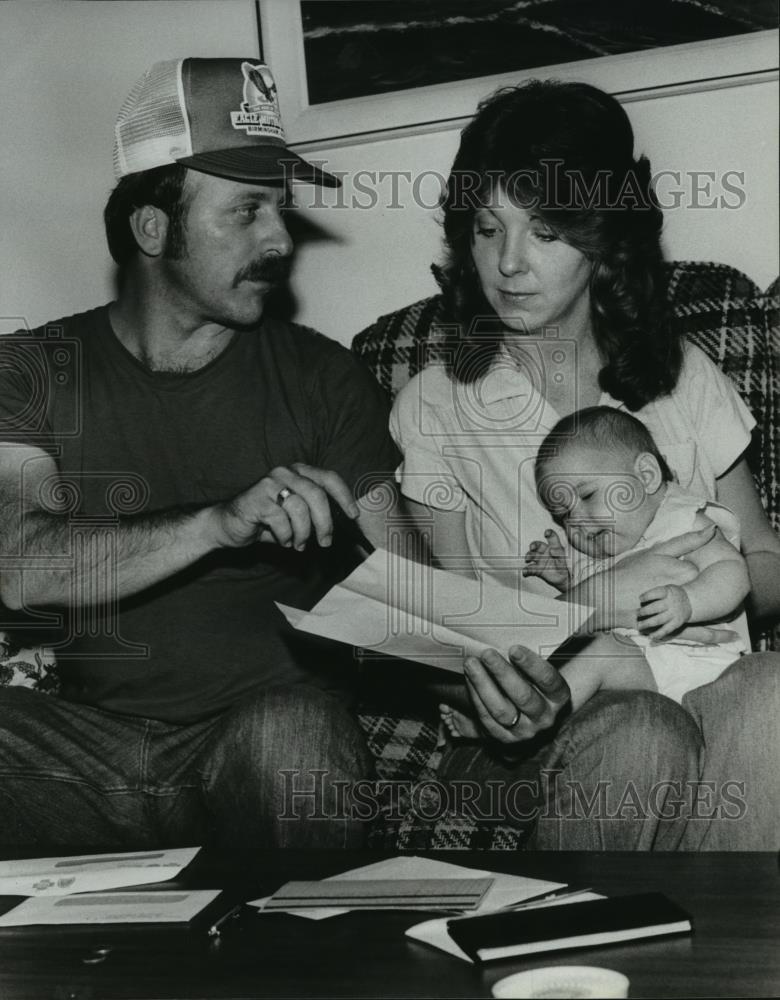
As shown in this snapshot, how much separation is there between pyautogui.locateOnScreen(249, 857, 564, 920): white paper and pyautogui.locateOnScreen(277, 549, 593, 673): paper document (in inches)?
9.6

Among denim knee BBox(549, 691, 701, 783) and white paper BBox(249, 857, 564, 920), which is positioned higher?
denim knee BBox(549, 691, 701, 783)

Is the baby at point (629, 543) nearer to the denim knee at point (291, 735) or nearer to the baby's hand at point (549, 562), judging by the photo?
the baby's hand at point (549, 562)

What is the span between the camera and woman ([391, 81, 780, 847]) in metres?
1.59

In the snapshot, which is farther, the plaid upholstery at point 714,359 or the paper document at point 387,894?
the plaid upholstery at point 714,359

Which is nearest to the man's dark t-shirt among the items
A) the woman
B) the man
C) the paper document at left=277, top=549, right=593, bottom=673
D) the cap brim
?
the man

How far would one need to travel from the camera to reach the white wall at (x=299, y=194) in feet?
5.82

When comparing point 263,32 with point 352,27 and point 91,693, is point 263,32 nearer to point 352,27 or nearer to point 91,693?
point 352,27

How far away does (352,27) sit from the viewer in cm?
190

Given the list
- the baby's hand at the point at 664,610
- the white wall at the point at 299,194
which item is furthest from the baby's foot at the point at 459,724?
the white wall at the point at 299,194

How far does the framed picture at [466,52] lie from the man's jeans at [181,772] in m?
0.97

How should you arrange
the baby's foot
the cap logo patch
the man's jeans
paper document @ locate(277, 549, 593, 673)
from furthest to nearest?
the cap logo patch
the baby's foot
the man's jeans
paper document @ locate(277, 549, 593, 673)

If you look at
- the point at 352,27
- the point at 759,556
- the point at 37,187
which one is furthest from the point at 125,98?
the point at 759,556

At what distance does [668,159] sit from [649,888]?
1.21m

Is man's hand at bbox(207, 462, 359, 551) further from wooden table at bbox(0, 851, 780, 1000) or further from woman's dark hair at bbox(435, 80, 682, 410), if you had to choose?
wooden table at bbox(0, 851, 780, 1000)
